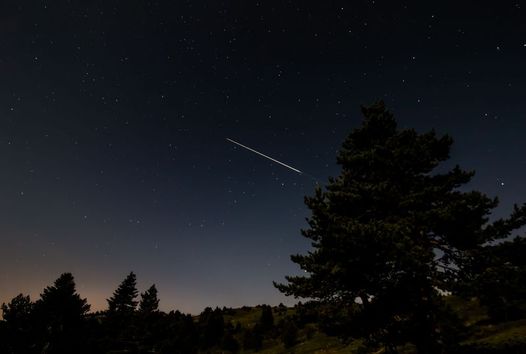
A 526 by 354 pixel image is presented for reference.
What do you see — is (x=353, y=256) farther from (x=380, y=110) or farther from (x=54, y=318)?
(x=54, y=318)

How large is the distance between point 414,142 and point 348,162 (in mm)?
2949

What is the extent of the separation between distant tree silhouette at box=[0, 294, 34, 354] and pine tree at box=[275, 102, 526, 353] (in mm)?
34101

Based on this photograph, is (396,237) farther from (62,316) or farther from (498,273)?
(62,316)

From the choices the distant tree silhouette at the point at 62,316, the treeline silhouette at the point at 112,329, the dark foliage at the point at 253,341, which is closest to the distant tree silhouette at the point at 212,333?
the treeline silhouette at the point at 112,329

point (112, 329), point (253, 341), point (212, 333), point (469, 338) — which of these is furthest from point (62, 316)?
point (469, 338)

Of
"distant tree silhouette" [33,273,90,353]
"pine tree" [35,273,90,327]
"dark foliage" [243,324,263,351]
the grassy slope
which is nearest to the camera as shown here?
the grassy slope

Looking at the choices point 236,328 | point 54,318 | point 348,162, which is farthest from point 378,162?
point 236,328

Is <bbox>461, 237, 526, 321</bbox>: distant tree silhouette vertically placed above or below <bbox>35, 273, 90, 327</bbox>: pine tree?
below

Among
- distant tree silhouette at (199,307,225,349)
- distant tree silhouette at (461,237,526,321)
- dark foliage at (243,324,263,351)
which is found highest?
distant tree silhouette at (199,307,225,349)

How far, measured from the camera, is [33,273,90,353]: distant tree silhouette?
36.4 meters

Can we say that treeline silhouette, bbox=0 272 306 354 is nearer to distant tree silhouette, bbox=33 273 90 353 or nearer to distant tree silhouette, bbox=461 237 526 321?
distant tree silhouette, bbox=33 273 90 353

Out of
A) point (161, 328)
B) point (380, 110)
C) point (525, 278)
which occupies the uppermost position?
point (380, 110)

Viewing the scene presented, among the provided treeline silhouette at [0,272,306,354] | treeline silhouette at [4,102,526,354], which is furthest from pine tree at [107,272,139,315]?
treeline silhouette at [4,102,526,354]

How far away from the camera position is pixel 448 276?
48.5ft
